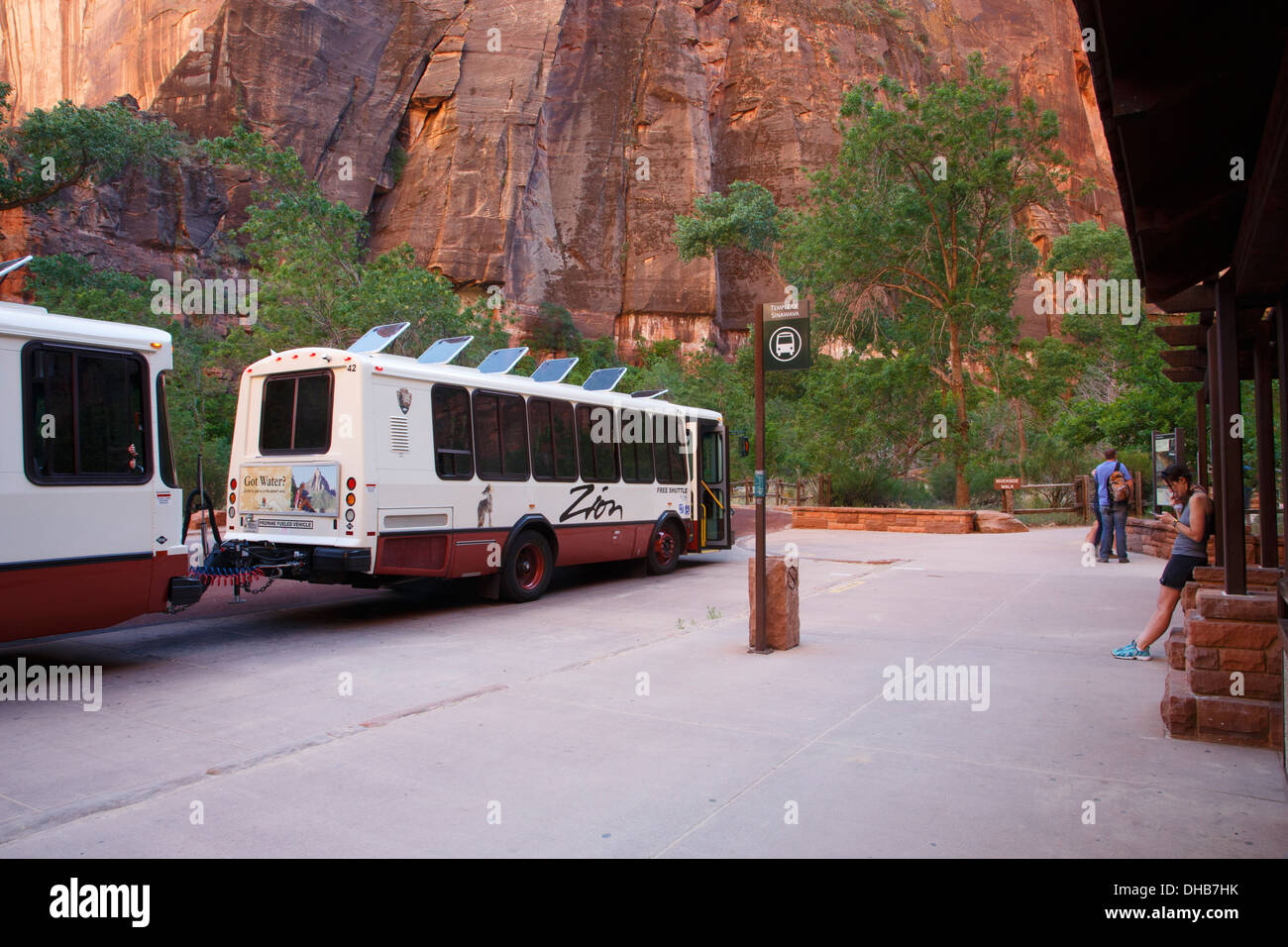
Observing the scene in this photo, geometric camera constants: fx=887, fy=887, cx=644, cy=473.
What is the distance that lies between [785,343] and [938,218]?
18.7 m

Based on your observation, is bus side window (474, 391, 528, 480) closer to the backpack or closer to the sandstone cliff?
the backpack

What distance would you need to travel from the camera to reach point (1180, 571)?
7.12m

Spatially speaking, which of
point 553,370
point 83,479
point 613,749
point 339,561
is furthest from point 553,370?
point 613,749

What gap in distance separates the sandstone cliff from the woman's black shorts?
40.2 meters

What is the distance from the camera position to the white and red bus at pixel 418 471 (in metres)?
9.30

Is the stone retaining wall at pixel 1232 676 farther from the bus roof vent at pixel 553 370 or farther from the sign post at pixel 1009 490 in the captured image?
the sign post at pixel 1009 490

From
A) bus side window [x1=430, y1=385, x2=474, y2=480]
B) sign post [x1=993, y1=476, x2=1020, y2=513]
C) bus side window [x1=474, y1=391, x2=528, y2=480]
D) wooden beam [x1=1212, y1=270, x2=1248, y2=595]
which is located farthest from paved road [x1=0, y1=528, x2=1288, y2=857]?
sign post [x1=993, y1=476, x2=1020, y2=513]

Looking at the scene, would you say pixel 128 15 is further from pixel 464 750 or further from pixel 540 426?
pixel 464 750

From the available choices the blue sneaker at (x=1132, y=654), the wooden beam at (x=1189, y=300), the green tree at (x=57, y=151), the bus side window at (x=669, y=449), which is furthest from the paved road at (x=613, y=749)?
the green tree at (x=57, y=151)

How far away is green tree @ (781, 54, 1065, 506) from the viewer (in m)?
23.0

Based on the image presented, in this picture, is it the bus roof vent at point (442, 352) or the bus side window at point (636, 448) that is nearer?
the bus roof vent at point (442, 352)

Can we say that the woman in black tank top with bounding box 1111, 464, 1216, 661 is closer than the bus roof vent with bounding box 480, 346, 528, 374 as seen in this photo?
Yes

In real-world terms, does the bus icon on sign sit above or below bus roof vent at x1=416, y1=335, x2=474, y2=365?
below

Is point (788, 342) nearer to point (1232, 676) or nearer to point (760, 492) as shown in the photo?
point (760, 492)
